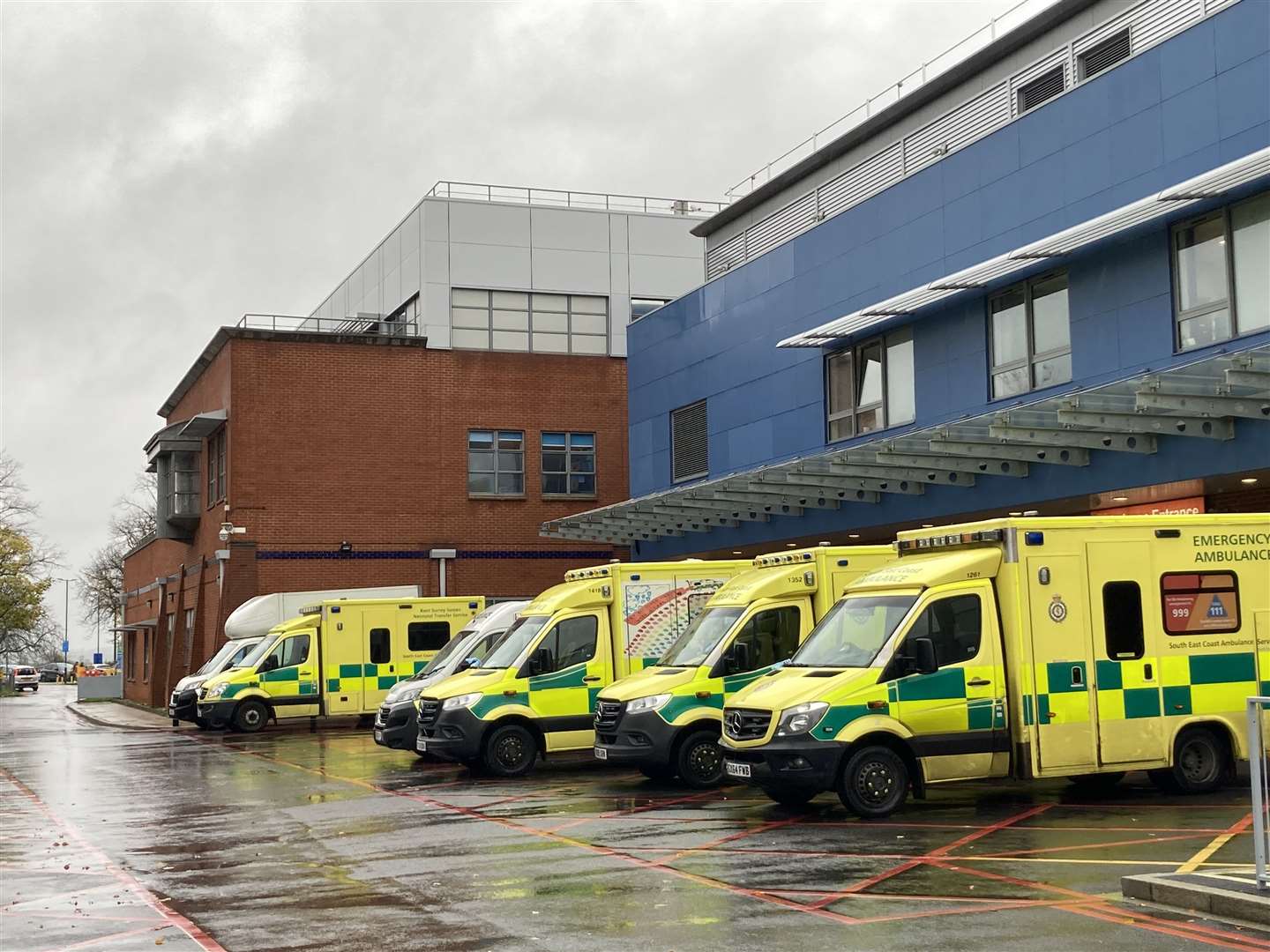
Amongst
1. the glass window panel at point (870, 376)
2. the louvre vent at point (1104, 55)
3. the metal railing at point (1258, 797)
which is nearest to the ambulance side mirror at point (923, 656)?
the metal railing at point (1258, 797)

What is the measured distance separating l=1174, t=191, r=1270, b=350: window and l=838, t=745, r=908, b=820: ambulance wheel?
24.0 ft

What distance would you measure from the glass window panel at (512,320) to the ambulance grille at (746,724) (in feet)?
106

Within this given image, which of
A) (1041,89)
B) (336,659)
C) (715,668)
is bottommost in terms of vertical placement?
(336,659)

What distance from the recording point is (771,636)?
17.6 meters

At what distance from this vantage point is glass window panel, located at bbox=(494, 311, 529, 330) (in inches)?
1816

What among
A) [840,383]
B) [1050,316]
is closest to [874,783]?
[1050,316]

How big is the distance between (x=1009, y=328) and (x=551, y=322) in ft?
84.1

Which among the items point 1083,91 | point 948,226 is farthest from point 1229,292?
point 948,226

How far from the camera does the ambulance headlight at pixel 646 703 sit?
1717 cm

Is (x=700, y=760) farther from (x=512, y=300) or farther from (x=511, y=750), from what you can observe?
(x=512, y=300)

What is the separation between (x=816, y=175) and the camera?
31.4 m

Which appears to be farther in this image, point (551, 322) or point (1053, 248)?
point (551, 322)

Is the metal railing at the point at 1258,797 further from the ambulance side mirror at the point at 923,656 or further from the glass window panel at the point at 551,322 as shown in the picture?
the glass window panel at the point at 551,322

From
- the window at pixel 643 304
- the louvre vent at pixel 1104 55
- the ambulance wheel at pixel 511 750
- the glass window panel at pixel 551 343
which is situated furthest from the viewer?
the window at pixel 643 304
